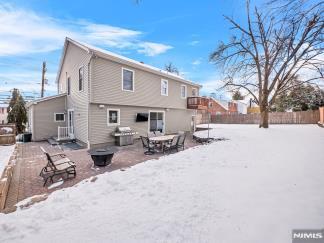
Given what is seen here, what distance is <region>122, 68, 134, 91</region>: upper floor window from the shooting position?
12.0 metres

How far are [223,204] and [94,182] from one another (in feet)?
10.3

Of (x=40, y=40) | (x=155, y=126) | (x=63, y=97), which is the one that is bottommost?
(x=155, y=126)

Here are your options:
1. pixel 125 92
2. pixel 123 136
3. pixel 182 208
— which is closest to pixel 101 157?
pixel 182 208

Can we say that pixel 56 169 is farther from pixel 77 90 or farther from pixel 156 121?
pixel 156 121

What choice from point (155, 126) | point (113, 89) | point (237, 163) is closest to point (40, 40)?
point (113, 89)

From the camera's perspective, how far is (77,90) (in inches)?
478

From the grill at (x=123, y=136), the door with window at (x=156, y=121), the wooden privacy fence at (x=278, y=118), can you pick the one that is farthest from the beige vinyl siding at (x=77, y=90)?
the wooden privacy fence at (x=278, y=118)

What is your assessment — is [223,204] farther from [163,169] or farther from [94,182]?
[94,182]

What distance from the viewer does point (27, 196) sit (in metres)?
4.40

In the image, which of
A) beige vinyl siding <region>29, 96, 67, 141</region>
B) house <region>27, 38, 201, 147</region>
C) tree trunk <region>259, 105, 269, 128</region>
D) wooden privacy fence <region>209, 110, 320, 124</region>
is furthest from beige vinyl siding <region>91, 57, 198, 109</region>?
wooden privacy fence <region>209, 110, 320, 124</region>

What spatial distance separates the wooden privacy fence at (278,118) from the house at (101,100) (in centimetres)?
1614

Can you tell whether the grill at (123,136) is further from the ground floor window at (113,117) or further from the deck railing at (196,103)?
the deck railing at (196,103)

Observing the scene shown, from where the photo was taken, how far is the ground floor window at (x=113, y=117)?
11383 mm

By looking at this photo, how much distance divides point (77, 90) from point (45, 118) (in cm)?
350
